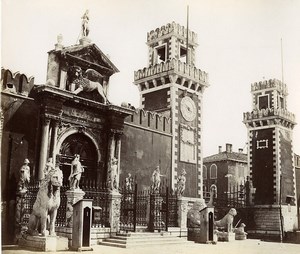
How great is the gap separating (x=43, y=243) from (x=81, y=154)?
7.07 metres

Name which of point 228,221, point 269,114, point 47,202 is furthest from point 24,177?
point 269,114

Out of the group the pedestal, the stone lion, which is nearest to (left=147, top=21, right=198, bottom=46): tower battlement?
the stone lion

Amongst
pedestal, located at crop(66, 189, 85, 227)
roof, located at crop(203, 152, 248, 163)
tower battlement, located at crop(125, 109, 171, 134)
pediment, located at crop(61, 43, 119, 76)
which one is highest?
pediment, located at crop(61, 43, 119, 76)

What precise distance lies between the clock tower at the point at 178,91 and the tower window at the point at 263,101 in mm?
6788

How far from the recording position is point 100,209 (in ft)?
51.2

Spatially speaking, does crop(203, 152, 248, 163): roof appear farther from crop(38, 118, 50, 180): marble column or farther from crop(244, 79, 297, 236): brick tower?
crop(38, 118, 50, 180): marble column

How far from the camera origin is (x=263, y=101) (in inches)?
1184

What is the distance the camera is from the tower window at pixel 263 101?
29.8 m

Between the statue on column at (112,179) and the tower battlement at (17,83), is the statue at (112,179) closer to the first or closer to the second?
the statue on column at (112,179)

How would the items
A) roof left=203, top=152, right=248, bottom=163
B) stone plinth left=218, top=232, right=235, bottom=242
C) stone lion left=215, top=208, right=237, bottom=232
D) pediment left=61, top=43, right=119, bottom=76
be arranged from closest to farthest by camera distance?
pediment left=61, top=43, right=119, bottom=76
stone plinth left=218, top=232, right=235, bottom=242
stone lion left=215, top=208, right=237, bottom=232
roof left=203, top=152, right=248, bottom=163

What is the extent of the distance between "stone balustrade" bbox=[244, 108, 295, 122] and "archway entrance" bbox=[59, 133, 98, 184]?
49.0 feet

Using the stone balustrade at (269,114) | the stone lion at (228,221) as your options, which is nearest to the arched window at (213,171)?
the stone balustrade at (269,114)

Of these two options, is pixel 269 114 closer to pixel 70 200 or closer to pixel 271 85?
pixel 271 85

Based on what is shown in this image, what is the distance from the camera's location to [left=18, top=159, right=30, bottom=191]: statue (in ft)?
48.0
